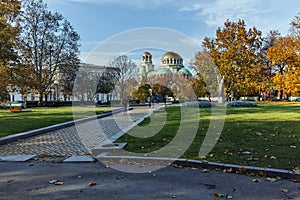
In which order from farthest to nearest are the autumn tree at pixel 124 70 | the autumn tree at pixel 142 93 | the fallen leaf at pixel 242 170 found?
the autumn tree at pixel 124 70, the autumn tree at pixel 142 93, the fallen leaf at pixel 242 170

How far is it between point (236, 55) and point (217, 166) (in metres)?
32.4

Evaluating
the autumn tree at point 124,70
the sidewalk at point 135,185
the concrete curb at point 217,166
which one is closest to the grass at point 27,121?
the sidewalk at point 135,185

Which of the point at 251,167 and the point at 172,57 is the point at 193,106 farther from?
the point at 172,57

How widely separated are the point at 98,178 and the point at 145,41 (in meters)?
12.4

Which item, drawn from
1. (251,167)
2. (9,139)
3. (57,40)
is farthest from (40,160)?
(57,40)

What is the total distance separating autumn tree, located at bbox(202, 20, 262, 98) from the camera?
114ft

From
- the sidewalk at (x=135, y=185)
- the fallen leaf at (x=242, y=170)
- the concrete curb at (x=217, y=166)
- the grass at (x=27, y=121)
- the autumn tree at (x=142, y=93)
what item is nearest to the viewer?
the sidewalk at (x=135, y=185)

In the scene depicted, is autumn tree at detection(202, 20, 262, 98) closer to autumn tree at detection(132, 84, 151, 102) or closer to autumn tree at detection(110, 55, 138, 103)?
autumn tree at detection(132, 84, 151, 102)

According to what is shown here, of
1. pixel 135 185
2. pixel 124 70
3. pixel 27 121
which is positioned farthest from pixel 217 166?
pixel 124 70

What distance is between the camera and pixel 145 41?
1612 cm

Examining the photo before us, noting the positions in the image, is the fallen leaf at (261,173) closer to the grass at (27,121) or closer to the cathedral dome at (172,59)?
the grass at (27,121)

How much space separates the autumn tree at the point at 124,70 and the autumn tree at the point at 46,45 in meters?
8.71

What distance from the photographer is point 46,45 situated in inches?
1608

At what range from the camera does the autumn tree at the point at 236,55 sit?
34.8m
